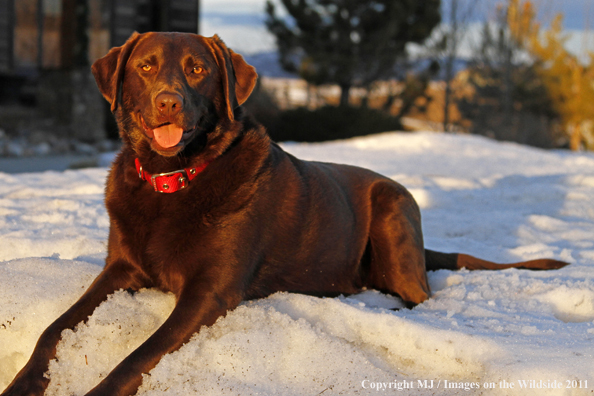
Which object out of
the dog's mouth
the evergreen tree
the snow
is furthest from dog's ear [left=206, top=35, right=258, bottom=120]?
the evergreen tree

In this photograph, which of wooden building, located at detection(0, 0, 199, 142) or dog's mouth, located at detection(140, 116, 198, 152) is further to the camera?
wooden building, located at detection(0, 0, 199, 142)

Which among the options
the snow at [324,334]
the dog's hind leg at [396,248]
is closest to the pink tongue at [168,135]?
the snow at [324,334]

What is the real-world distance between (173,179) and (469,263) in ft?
6.62

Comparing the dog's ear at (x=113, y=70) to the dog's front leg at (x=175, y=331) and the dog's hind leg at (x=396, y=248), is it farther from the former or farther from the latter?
the dog's hind leg at (x=396, y=248)

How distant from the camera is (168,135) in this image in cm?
264

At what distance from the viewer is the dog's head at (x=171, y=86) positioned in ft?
8.58

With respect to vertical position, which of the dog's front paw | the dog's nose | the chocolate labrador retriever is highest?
the dog's nose

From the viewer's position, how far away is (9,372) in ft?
8.27

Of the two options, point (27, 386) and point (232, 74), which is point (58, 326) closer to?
point (27, 386)

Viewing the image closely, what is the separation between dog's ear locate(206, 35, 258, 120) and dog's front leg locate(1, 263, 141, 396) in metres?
0.92

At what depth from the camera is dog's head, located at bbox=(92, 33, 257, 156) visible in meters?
2.62

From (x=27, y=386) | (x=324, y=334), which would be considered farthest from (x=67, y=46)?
(x=324, y=334)

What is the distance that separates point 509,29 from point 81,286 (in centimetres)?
2637

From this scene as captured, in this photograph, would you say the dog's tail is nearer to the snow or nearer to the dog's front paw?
the snow
